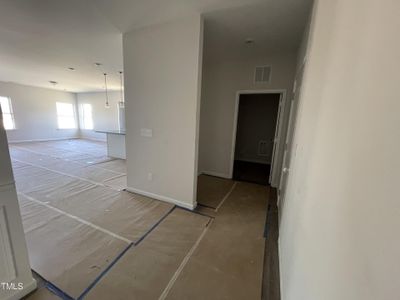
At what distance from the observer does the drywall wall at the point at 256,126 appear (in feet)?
17.5

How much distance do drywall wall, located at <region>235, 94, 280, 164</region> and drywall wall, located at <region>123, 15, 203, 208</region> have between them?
10.7 ft

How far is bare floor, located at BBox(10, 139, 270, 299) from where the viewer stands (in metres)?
1.54

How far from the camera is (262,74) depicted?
357cm

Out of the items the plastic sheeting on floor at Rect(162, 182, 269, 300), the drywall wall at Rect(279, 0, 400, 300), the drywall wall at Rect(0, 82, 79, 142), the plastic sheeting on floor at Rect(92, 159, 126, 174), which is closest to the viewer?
the drywall wall at Rect(279, 0, 400, 300)

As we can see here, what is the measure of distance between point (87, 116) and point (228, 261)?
10.8 m

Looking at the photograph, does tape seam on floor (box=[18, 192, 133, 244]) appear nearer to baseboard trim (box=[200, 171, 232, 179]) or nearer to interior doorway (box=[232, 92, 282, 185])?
baseboard trim (box=[200, 171, 232, 179])

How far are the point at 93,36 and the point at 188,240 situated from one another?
364 centimetres

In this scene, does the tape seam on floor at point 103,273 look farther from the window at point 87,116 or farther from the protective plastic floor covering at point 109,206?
the window at point 87,116

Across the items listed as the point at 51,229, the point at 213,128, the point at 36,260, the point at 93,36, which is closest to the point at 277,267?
the point at 36,260

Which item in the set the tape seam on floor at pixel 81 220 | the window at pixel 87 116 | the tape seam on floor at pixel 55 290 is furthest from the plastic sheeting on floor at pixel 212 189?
the window at pixel 87 116

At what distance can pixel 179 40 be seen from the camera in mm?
2400

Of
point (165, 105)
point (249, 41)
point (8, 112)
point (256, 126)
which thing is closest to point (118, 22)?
point (165, 105)

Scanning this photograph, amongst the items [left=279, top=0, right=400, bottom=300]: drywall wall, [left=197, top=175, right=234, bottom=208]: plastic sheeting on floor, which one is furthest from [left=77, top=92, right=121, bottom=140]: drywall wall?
[left=279, top=0, right=400, bottom=300]: drywall wall

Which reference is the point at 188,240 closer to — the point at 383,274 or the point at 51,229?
the point at 51,229
